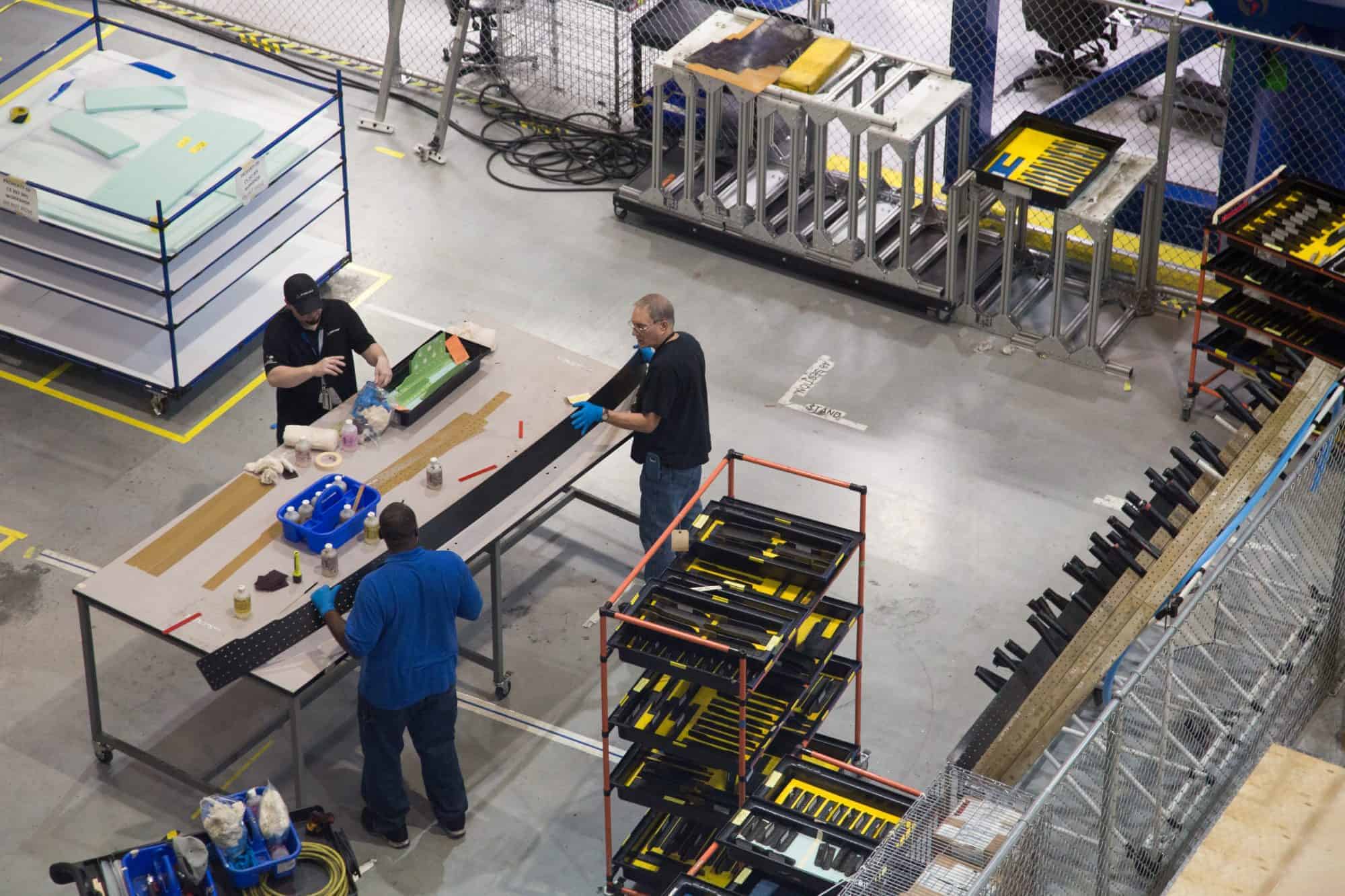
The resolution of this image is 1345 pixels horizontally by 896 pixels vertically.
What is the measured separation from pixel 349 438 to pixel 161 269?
2338 millimetres

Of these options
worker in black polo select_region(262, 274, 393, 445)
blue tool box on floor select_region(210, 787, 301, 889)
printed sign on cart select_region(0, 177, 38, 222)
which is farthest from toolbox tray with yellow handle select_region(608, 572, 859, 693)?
printed sign on cart select_region(0, 177, 38, 222)

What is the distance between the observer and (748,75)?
1196 centimetres

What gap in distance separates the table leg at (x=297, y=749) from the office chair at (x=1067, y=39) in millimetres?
7816

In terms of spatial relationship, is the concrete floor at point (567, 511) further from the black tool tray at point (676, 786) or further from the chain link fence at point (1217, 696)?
the chain link fence at point (1217, 696)

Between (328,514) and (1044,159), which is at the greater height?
(1044,159)

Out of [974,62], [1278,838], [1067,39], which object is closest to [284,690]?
[1278,838]

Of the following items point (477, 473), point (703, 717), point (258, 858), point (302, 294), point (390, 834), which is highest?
point (302, 294)

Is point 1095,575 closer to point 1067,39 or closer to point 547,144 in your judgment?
point 1067,39

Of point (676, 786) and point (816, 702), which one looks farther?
point (816, 702)

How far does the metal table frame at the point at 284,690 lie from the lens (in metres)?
8.23

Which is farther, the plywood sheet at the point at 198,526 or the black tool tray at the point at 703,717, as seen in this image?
the plywood sheet at the point at 198,526

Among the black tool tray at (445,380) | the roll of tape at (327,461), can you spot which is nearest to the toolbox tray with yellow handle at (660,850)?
the roll of tape at (327,461)

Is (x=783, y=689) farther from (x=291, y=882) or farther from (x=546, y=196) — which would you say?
(x=546, y=196)

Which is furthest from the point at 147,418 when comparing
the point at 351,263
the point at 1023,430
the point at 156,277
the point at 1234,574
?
the point at 1234,574
